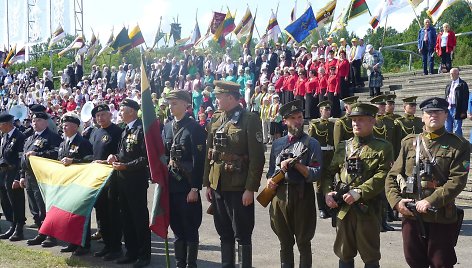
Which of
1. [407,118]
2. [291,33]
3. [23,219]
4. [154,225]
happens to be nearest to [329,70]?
[291,33]

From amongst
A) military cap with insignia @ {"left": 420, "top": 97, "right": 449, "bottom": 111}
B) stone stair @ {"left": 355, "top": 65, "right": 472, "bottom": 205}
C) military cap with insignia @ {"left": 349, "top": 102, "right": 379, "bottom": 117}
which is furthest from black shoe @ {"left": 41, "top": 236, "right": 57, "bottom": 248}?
stone stair @ {"left": 355, "top": 65, "right": 472, "bottom": 205}

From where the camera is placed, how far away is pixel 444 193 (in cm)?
480

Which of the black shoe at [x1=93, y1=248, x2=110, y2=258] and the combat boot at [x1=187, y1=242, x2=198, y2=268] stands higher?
the combat boot at [x1=187, y1=242, x2=198, y2=268]

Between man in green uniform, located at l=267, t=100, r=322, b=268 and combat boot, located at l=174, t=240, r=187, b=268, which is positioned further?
combat boot, located at l=174, t=240, r=187, b=268

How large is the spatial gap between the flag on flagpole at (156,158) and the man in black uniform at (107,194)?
1411 mm

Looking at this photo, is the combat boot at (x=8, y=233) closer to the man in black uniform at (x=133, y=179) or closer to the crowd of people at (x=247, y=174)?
the crowd of people at (x=247, y=174)

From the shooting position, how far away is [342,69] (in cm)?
1708

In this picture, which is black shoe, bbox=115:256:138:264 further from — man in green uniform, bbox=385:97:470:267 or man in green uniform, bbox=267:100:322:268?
man in green uniform, bbox=385:97:470:267

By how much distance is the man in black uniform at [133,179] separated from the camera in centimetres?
712

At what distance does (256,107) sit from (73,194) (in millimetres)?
11718

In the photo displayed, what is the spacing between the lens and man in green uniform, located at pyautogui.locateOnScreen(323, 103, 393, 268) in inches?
209

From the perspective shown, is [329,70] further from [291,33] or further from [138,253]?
[138,253]

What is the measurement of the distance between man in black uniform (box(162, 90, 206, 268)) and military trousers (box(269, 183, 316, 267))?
104 centimetres

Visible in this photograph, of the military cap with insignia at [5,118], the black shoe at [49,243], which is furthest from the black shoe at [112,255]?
the military cap with insignia at [5,118]
